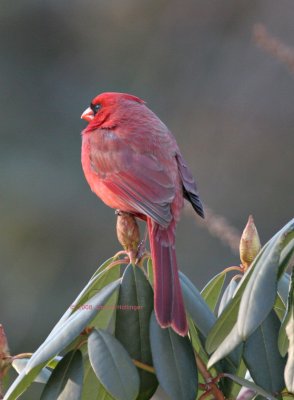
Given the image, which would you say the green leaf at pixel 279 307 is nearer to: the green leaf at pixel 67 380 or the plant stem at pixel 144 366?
the plant stem at pixel 144 366

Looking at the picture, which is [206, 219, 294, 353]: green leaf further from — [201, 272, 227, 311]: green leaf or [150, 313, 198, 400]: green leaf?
[201, 272, 227, 311]: green leaf

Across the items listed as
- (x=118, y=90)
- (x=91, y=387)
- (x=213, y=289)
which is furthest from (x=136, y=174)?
(x=118, y=90)

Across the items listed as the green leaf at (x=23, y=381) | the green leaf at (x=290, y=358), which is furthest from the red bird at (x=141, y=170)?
the green leaf at (x=290, y=358)

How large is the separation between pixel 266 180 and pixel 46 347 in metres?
5.39

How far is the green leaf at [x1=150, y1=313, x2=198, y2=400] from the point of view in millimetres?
1926

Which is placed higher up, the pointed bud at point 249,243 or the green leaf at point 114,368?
the pointed bud at point 249,243

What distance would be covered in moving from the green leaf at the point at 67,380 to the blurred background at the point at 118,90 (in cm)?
445

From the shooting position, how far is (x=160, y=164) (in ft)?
Answer: 9.29

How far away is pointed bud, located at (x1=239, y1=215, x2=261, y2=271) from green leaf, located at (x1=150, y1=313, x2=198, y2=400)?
0.79 ft

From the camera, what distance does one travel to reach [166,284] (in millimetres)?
2178

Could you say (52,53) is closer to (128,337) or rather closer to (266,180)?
(266,180)

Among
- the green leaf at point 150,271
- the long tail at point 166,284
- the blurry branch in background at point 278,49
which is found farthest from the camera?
the green leaf at point 150,271

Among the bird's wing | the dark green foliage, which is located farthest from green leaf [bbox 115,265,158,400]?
the bird's wing

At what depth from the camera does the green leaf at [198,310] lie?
2.06 meters
